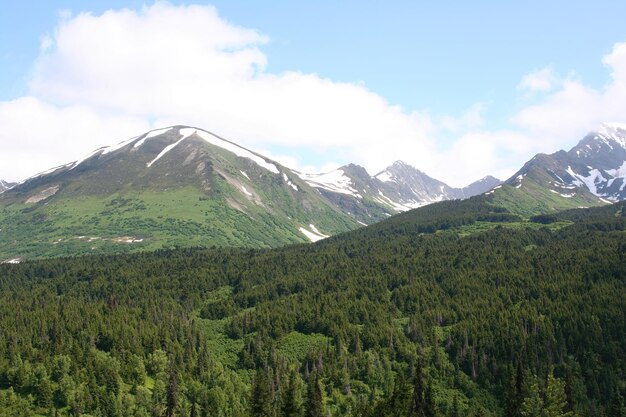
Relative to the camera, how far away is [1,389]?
420 feet

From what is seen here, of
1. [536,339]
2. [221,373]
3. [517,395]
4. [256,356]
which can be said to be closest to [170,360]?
[221,373]

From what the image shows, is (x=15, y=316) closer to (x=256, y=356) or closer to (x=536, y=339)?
(x=256, y=356)

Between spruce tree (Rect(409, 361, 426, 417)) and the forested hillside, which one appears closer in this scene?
spruce tree (Rect(409, 361, 426, 417))

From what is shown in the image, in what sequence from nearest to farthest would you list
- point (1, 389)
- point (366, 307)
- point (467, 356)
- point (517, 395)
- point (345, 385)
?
point (517, 395) → point (1, 389) → point (345, 385) → point (467, 356) → point (366, 307)

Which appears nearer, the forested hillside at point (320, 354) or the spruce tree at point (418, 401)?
the spruce tree at point (418, 401)

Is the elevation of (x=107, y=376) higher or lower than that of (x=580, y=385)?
higher

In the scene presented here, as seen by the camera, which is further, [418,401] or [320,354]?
[320,354]

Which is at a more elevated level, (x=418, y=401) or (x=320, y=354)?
(x=418, y=401)

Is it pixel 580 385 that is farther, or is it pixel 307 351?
pixel 307 351

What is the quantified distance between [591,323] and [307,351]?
293ft

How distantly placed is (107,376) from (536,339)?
124825 mm

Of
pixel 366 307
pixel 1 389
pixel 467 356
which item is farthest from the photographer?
pixel 366 307

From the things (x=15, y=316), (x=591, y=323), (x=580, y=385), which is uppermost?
(x=15, y=316)

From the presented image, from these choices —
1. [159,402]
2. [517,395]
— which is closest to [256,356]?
[159,402]
